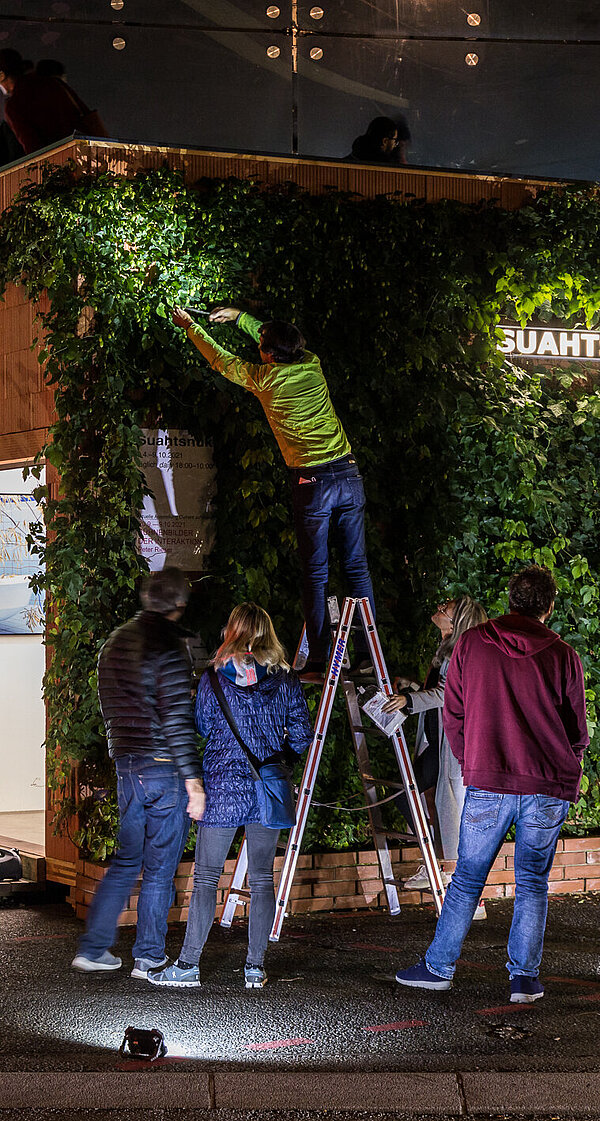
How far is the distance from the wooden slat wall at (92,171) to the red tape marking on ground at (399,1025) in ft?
10.1

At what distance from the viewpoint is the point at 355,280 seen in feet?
29.9

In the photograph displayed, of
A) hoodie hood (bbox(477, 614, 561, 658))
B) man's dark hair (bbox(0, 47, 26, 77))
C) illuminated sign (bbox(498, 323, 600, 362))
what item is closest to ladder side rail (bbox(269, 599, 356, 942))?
hoodie hood (bbox(477, 614, 561, 658))

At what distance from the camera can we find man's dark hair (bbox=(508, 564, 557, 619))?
6527 millimetres

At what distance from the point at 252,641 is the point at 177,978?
5.72ft

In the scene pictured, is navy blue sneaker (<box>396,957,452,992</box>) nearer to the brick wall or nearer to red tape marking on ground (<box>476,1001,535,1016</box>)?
red tape marking on ground (<box>476,1001,535,1016</box>)

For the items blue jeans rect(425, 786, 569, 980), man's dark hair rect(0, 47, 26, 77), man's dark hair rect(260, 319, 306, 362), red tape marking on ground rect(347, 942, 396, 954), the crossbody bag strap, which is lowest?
red tape marking on ground rect(347, 942, 396, 954)

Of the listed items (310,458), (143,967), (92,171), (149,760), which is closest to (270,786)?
(149,760)

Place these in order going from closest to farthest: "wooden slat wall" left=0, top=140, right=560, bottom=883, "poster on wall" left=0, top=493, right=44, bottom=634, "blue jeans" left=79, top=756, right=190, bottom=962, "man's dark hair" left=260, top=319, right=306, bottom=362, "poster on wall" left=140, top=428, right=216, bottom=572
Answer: "blue jeans" left=79, top=756, right=190, bottom=962
"man's dark hair" left=260, top=319, right=306, bottom=362
"wooden slat wall" left=0, top=140, right=560, bottom=883
"poster on wall" left=140, top=428, right=216, bottom=572
"poster on wall" left=0, top=493, right=44, bottom=634

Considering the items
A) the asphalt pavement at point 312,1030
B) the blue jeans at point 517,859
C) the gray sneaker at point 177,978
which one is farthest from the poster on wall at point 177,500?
the blue jeans at point 517,859

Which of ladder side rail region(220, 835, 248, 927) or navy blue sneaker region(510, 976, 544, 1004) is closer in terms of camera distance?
navy blue sneaker region(510, 976, 544, 1004)

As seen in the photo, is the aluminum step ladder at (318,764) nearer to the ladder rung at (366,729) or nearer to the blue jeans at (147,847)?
the ladder rung at (366,729)

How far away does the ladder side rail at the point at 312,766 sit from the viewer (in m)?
7.41

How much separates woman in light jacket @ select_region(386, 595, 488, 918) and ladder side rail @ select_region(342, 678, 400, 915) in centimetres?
20

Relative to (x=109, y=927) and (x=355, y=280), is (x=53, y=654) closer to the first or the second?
(x=109, y=927)
